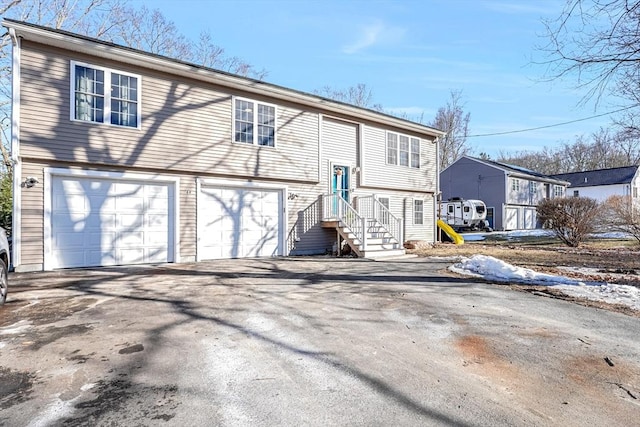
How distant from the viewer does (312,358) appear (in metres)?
3.56

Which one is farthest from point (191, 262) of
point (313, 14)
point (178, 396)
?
point (313, 14)

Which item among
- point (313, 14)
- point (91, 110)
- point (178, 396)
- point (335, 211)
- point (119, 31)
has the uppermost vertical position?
point (119, 31)

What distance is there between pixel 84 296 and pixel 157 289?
1135 millimetres

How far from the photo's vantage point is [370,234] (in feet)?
41.5

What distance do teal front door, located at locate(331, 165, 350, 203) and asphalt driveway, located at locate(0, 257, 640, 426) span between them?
25.2ft

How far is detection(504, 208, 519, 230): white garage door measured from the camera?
103ft

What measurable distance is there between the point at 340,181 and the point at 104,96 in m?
8.09

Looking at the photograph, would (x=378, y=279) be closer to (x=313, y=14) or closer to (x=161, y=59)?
(x=161, y=59)

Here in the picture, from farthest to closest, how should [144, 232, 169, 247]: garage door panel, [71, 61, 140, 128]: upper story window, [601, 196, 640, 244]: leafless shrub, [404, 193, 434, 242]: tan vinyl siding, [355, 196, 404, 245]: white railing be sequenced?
[404, 193, 434, 242]: tan vinyl siding
[601, 196, 640, 244]: leafless shrub
[355, 196, 404, 245]: white railing
[144, 232, 169, 247]: garage door panel
[71, 61, 140, 128]: upper story window

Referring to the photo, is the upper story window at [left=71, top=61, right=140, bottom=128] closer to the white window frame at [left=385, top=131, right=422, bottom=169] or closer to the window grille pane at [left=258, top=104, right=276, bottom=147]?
the window grille pane at [left=258, top=104, right=276, bottom=147]

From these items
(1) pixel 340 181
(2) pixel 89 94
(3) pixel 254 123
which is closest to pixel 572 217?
(1) pixel 340 181

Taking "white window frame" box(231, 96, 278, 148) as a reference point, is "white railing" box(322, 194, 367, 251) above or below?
below

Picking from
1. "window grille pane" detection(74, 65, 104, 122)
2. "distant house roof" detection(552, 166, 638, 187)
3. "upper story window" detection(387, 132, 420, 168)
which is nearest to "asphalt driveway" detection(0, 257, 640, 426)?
"window grille pane" detection(74, 65, 104, 122)

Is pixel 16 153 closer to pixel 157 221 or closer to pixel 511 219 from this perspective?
pixel 157 221
